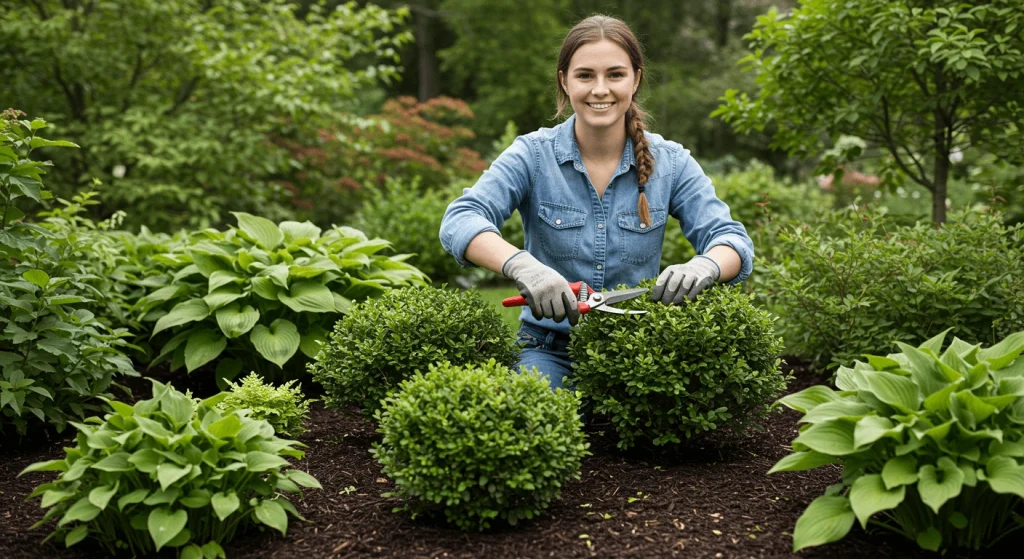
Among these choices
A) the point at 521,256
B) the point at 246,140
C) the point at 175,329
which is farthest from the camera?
the point at 246,140

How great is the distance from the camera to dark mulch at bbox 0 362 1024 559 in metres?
2.48

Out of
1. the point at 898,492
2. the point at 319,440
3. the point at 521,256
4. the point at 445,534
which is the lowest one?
the point at 319,440

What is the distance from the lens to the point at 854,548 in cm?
248

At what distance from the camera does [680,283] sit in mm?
3074

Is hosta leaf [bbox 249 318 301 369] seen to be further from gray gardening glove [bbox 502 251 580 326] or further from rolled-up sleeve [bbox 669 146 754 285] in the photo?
rolled-up sleeve [bbox 669 146 754 285]

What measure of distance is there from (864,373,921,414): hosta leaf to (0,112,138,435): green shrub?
2.91 meters

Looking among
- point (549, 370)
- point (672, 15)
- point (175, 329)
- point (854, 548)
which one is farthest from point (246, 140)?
point (672, 15)

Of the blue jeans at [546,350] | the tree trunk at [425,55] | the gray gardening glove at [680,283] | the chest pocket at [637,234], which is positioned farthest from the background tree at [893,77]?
the tree trunk at [425,55]

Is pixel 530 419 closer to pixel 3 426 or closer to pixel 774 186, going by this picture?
pixel 3 426

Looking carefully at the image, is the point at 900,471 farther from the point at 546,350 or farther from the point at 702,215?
the point at 546,350

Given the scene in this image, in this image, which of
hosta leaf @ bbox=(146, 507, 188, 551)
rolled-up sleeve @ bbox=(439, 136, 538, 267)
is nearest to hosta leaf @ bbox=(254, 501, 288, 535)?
hosta leaf @ bbox=(146, 507, 188, 551)

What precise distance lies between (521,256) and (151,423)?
1325 mm

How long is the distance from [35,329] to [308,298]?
1.12 m

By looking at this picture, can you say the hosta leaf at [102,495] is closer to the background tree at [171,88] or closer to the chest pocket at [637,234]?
the chest pocket at [637,234]
